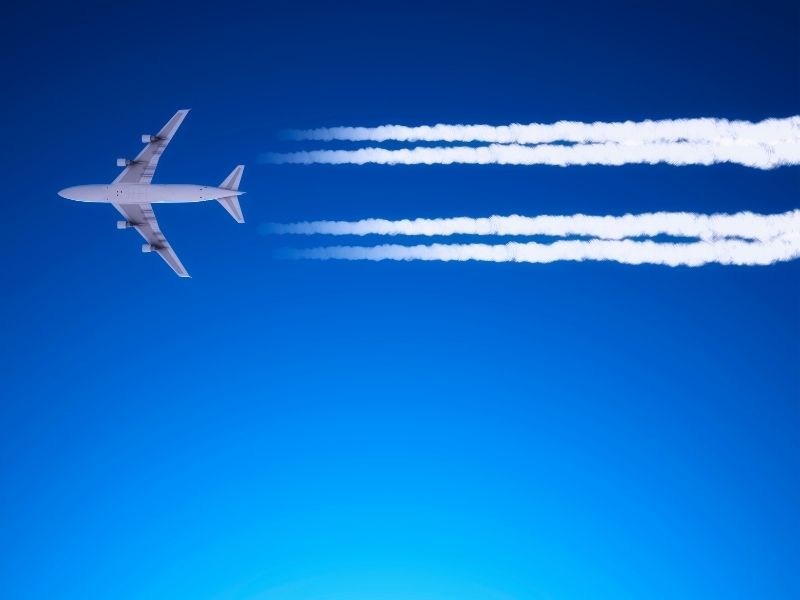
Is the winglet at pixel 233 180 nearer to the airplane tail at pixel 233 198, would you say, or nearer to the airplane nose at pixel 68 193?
the airplane tail at pixel 233 198

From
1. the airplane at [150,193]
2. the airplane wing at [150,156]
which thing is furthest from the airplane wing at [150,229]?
the airplane wing at [150,156]

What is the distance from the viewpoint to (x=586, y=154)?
17.0 m

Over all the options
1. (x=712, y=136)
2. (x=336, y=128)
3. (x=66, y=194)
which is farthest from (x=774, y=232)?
(x=66, y=194)

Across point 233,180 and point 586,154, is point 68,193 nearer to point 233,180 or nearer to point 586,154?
point 233,180

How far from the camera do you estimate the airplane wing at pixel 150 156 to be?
1800 cm

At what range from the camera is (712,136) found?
53.9 feet

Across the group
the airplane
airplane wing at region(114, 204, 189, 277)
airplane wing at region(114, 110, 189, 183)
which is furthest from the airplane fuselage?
airplane wing at region(114, 204, 189, 277)

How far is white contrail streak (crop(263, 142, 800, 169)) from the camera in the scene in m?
16.3

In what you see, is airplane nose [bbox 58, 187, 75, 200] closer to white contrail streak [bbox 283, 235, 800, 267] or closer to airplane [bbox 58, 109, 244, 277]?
airplane [bbox 58, 109, 244, 277]

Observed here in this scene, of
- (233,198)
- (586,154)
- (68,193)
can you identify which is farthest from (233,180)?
(586,154)

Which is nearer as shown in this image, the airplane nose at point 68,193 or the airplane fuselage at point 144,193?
the airplane fuselage at point 144,193

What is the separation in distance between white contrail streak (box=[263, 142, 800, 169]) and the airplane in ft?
5.01

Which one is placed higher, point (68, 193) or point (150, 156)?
point (150, 156)

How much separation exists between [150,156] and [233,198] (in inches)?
85.4
